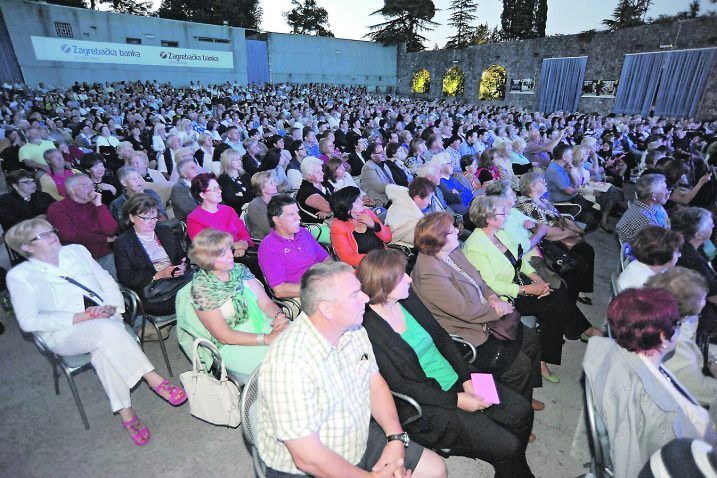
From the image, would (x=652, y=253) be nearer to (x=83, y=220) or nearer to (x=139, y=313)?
(x=139, y=313)

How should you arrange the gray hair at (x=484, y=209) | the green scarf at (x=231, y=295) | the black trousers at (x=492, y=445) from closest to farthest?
1. the black trousers at (x=492, y=445)
2. the green scarf at (x=231, y=295)
3. the gray hair at (x=484, y=209)

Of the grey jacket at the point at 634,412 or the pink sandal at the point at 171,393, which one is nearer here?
the grey jacket at the point at 634,412

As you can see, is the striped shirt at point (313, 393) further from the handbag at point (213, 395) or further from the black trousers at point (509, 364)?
the black trousers at point (509, 364)

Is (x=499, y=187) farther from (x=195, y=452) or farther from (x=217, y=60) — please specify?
(x=217, y=60)

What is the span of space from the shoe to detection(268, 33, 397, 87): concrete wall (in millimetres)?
29766

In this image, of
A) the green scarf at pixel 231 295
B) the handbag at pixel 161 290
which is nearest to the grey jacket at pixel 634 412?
the green scarf at pixel 231 295

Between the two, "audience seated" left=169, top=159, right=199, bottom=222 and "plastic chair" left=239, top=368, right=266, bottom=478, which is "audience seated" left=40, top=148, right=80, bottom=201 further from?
"plastic chair" left=239, top=368, right=266, bottom=478

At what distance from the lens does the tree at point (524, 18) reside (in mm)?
32250

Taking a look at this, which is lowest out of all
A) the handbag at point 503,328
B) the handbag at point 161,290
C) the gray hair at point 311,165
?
the handbag at point 503,328

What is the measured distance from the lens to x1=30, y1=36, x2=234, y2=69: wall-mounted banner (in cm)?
1825

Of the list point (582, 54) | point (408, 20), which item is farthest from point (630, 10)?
point (408, 20)

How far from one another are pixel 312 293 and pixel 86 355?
6.32 feet

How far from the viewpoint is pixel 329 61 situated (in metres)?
30.8

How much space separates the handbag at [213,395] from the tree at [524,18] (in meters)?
38.3
